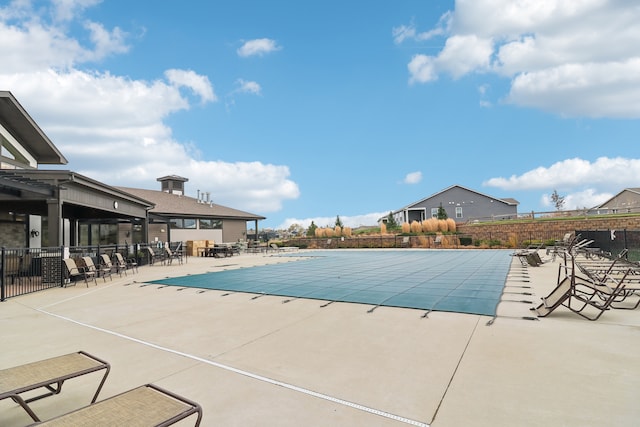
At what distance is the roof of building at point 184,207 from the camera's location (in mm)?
27047

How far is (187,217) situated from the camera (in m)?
27.6

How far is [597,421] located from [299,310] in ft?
15.7

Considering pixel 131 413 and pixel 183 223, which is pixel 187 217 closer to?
pixel 183 223

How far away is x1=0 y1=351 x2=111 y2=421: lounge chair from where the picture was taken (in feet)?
8.24

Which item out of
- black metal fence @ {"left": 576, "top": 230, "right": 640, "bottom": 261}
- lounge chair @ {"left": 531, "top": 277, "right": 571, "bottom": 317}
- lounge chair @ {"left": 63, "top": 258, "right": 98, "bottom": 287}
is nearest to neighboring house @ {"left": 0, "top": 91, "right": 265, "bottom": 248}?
lounge chair @ {"left": 63, "top": 258, "right": 98, "bottom": 287}

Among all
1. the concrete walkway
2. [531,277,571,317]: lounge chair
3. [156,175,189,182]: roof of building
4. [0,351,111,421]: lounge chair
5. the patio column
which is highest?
[156,175,189,182]: roof of building

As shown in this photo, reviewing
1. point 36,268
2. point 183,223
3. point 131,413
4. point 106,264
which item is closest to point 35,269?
point 36,268

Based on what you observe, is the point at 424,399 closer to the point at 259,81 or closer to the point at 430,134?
the point at 259,81

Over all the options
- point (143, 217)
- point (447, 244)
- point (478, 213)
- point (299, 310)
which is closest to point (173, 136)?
point (143, 217)

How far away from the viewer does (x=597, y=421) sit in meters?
2.65

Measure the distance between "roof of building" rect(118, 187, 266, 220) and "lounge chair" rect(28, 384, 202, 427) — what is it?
2482 centimetres

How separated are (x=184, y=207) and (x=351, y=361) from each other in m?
27.2

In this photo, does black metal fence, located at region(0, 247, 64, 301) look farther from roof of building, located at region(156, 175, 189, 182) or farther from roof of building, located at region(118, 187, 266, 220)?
roof of building, located at region(156, 175, 189, 182)

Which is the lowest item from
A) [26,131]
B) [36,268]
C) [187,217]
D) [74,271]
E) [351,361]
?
[351,361]
